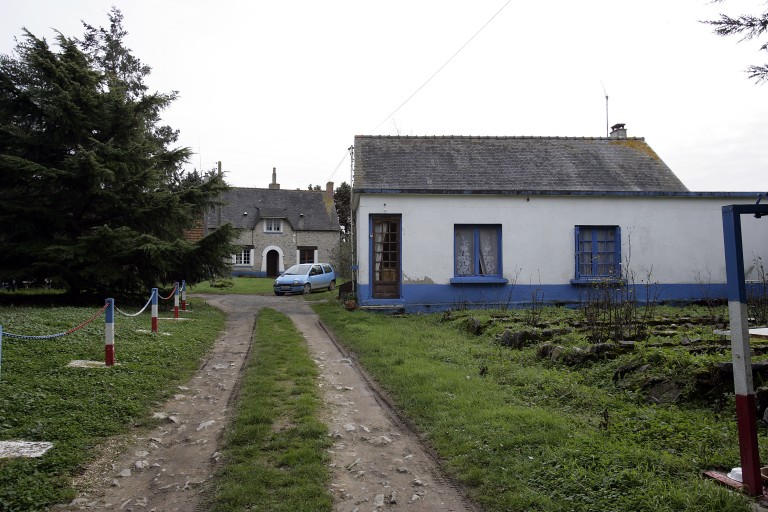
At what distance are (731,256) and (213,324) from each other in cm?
1236

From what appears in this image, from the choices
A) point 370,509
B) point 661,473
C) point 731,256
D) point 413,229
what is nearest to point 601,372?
point 661,473

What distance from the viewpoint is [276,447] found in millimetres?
4887

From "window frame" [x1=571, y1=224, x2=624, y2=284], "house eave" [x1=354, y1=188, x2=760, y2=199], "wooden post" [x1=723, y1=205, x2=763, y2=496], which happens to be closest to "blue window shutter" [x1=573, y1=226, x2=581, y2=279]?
"window frame" [x1=571, y1=224, x2=624, y2=284]

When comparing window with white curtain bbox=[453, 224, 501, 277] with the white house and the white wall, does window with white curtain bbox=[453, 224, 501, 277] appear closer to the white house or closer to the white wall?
the white house

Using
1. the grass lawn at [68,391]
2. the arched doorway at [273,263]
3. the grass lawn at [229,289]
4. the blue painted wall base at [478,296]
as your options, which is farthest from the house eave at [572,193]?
the arched doorway at [273,263]

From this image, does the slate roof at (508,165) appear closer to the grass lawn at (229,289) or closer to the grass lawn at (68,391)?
the grass lawn at (68,391)

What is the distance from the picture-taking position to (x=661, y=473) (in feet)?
13.1

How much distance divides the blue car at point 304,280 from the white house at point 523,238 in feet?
32.7

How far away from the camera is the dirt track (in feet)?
13.0

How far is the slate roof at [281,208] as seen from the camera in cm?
4581

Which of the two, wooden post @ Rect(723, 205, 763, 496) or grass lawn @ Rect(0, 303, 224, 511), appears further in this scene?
grass lawn @ Rect(0, 303, 224, 511)

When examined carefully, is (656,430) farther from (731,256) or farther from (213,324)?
(213,324)

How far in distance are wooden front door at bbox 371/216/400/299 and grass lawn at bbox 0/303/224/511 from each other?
671 centimetres

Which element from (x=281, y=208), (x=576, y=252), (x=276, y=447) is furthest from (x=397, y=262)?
(x=281, y=208)
